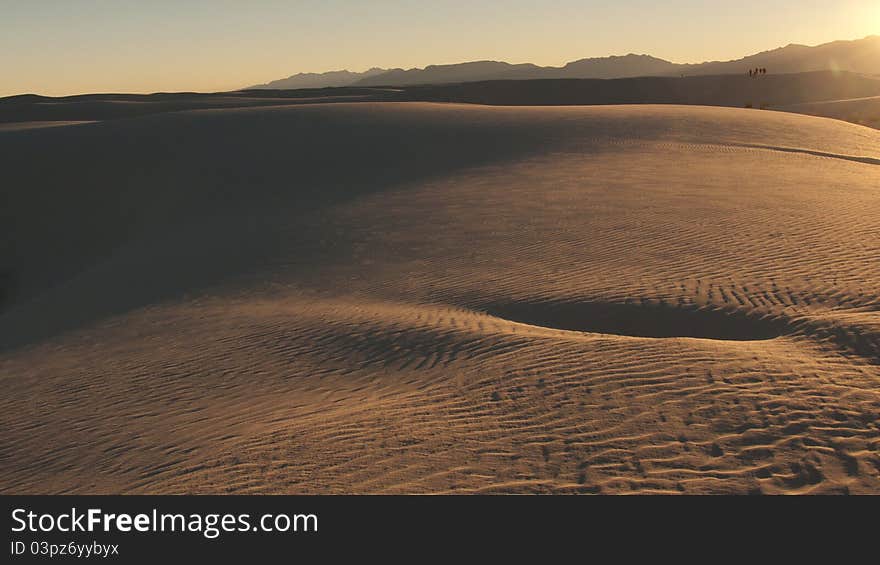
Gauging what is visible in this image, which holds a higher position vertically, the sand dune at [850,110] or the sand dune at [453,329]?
the sand dune at [850,110]

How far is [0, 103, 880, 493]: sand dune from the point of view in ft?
21.5

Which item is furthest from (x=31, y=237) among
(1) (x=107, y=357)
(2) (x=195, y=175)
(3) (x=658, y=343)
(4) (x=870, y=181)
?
(4) (x=870, y=181)

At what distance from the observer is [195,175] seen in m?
23.1

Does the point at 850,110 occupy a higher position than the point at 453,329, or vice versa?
the point at 850,110

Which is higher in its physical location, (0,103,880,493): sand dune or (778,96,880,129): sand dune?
(778,96,880,129): sand dune

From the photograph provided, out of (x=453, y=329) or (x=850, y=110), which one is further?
(x=850, y=110)

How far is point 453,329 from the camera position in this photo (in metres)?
9.80

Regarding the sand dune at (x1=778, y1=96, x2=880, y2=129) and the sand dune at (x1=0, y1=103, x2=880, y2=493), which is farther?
the sand dune at (x1=778, y1=96, x2=880, y2=129)

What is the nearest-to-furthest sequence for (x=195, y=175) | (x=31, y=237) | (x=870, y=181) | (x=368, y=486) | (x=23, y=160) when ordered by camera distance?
(x=368, y=486) → (x=870, y=181) → (x=31, y=237) → (x=195, y=175) → (x=23, y=160)

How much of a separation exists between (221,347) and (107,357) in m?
1.44

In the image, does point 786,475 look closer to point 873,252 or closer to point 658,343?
point 658,343

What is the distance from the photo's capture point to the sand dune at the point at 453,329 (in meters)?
6.56

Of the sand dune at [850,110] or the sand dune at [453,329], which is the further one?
the sand dune at [850,110]
